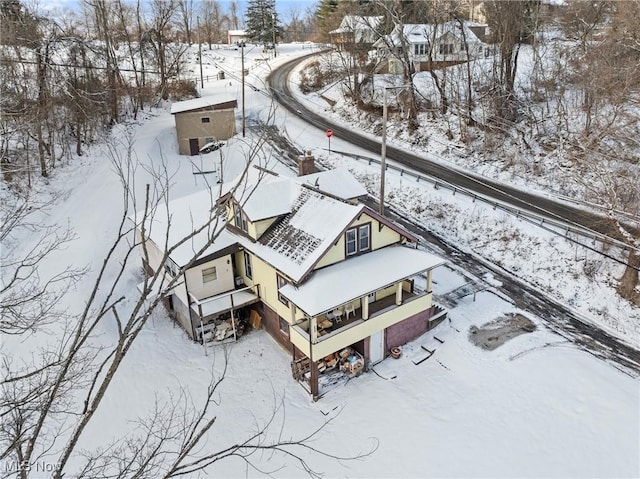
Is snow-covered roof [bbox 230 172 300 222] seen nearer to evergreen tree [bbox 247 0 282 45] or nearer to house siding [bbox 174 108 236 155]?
house siding [bbox 174 108 236 155]

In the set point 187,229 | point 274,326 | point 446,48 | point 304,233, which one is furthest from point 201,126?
point 446,48

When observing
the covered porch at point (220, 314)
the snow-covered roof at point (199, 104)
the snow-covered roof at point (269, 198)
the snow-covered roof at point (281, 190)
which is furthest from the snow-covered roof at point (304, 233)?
the snow-covered roof at point (199, 104)

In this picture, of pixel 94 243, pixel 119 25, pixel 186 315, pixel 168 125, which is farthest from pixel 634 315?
pixel 119 25

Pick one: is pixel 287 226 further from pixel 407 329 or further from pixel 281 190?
pixel 407 329

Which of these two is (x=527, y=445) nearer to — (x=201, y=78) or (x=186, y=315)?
(x=186, y=315)

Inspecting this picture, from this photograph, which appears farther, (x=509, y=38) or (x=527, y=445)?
(x=509, y=38)
